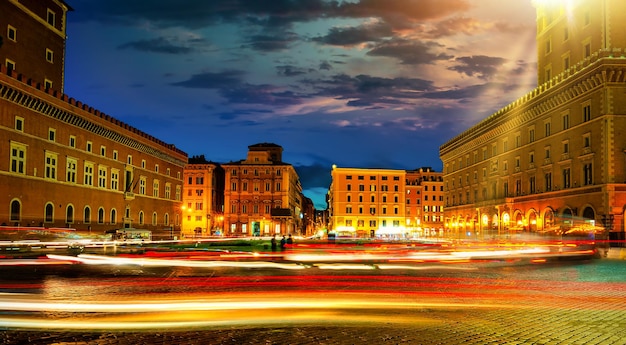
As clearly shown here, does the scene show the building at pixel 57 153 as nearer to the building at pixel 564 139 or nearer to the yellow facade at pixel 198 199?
the yellow facade at pixel 198 199

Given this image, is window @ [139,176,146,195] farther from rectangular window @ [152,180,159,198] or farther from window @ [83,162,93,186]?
window @ [83,162,93,186]

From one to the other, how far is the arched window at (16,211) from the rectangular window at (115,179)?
17213 mm

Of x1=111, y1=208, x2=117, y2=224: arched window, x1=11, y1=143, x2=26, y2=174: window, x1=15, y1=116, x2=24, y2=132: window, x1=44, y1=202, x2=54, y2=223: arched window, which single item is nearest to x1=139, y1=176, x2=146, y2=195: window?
x1=111, y1=208, x2=117, y2=224: arched window

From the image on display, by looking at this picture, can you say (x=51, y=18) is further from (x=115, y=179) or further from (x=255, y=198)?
(x=255, y=198)

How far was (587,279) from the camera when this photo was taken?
774 inches

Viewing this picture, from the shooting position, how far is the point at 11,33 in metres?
48.2

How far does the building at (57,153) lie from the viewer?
4316cm

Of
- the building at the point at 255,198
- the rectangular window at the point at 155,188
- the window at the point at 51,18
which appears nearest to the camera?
the window at the point at 51,18

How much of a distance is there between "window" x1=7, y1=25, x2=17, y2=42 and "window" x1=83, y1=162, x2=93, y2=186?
12.7 metres

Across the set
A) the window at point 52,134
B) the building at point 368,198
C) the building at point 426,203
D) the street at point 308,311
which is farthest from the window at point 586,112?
the building at point 426,203

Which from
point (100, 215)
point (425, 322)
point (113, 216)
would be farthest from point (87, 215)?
point (425, 322)

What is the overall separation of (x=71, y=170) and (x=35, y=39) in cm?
1199

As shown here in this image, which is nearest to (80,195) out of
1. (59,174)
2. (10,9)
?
(59,174)

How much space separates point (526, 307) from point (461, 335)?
3.91 metres
